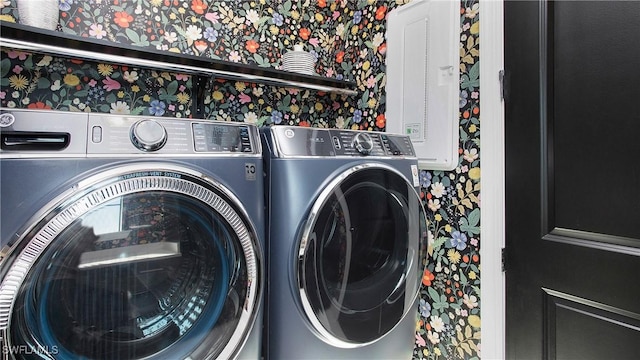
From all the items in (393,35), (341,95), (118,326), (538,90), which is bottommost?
(118,326)

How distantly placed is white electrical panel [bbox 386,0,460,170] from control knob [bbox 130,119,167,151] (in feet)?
3.62

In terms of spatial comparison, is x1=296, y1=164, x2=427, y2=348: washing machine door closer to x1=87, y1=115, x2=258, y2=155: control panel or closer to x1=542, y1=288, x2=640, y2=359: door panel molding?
x1=87, y1=115, x2=258, y2=155: control panel

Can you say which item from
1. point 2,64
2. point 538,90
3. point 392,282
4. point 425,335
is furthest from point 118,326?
point 538,90

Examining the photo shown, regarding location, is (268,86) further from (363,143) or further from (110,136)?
(110,136)

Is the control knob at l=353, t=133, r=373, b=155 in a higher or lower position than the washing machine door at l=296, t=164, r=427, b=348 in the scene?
higher

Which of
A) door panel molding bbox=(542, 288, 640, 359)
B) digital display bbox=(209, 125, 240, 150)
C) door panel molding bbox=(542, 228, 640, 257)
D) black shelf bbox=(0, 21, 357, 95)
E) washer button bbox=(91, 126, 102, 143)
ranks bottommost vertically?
door panel molding bbox=(542, 288, 640, 359)

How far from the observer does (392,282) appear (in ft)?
4.29

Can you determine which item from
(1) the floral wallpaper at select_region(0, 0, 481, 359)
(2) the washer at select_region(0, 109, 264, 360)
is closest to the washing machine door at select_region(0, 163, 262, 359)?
(2) the washer at select_region(0, 109, 264, 360)

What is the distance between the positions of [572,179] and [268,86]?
1435 mm

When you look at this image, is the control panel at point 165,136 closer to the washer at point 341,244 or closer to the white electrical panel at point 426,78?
the washer at point 341,244

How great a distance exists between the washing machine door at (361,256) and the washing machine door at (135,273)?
20 centimetres

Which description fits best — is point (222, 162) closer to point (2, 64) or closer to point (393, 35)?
point (2, 64)

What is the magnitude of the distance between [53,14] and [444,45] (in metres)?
1.53

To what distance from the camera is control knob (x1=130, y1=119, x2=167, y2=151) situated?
2.90 ft
